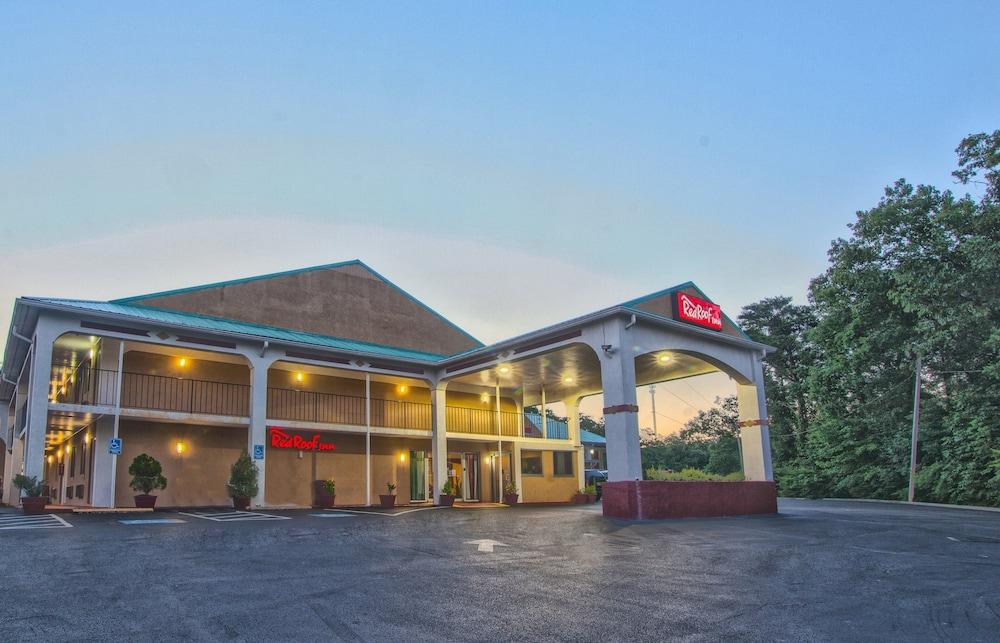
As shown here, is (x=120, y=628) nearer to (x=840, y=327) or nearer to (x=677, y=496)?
(x=677, y=496)

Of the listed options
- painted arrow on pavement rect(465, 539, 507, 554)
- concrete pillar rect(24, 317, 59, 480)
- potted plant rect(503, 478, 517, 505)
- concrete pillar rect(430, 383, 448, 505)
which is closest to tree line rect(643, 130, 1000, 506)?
potted plant rect(503, 478, 517, 505)

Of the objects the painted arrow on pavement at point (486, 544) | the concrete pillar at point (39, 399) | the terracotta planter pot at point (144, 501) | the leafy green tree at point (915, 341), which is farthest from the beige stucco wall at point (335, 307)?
the leafy green tree at point (915, 341)

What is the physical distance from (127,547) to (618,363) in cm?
1136

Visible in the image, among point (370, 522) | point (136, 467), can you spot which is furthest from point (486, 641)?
point (136, 467)

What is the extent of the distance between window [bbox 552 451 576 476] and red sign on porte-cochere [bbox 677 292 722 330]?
10665mm

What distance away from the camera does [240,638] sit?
4.73 metres

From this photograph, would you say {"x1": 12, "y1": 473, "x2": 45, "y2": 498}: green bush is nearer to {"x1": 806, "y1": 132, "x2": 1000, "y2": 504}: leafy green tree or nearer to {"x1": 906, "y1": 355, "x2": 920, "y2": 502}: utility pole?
{"x1": 806, "y1": 132, "x2": 1000, "y2": 504}: leafy green tree

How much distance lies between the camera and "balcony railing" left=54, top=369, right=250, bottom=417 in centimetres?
1925

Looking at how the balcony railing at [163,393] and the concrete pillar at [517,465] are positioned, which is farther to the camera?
the concrete pillar at [517,465]

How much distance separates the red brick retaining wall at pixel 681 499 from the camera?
16297mm

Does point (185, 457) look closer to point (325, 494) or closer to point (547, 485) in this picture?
point (325, 494)

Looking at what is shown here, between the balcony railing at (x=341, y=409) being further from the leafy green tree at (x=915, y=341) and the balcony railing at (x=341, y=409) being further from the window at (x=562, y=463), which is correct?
the leafy green tree at (x=915, y=341)

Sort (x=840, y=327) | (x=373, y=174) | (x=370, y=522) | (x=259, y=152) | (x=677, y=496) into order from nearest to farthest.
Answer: (x=370, y=522)
(x=677, y=496)
(x=259, y=152)
(x=373, y=174)
(x=840, y=327)

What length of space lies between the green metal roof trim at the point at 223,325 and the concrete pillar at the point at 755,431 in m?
10.3
